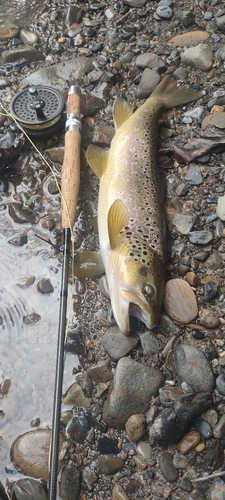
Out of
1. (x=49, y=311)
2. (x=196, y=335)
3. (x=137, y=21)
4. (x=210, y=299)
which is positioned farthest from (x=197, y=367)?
(x=137, y=21)

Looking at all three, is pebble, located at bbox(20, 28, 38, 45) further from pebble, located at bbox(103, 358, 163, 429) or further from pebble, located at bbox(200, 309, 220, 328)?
pebble, located at bbox(103, 358, 163, 429)

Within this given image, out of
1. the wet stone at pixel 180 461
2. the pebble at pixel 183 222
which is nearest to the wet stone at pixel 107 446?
the wet stone at pixel 180 461

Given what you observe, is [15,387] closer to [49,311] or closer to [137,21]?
[49,311]

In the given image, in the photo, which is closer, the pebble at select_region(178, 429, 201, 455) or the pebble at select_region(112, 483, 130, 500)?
the pebble at select_region(112, 483, 130, 500)

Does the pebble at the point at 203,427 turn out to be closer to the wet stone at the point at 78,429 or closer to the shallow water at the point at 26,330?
the wet stone at the point at 78,429

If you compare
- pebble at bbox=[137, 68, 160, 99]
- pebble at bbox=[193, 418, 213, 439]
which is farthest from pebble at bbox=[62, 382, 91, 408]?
pebble at bbox=[137, 68, 160, 99]

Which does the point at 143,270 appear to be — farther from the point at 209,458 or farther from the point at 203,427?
the point at 209,458
